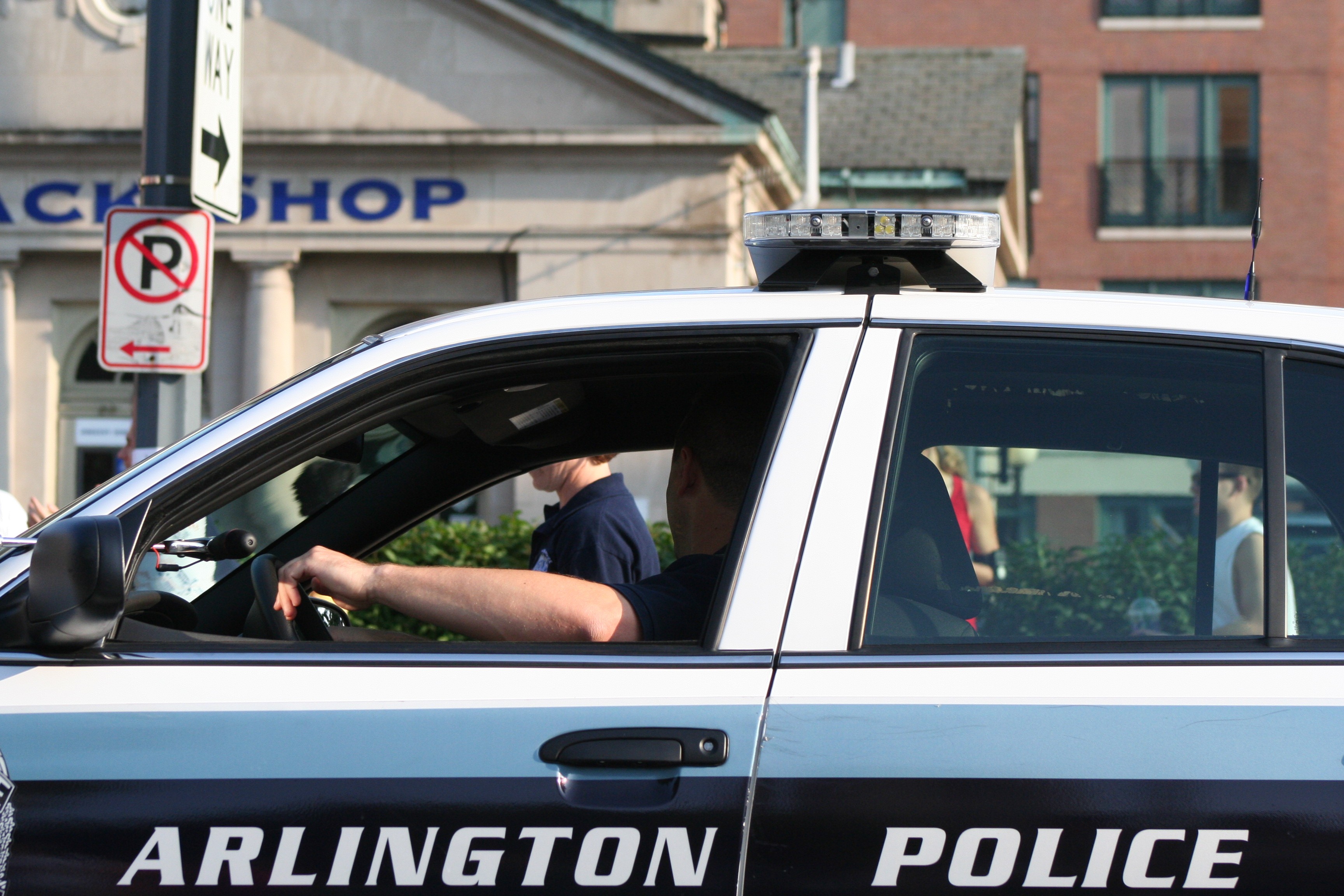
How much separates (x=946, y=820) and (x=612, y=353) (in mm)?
802

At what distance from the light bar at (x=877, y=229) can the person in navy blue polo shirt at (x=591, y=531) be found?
1794mm

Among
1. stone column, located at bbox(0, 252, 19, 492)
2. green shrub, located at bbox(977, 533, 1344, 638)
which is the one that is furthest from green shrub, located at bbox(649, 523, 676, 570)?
stone column, located at bbox(0, 252, 19, 492)

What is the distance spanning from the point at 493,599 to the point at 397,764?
0.40 meters

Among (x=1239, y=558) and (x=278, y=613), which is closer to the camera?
(x=278, y=613)

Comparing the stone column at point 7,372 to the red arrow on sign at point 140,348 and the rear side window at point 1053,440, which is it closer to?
the red arrow on sign at point 140,348

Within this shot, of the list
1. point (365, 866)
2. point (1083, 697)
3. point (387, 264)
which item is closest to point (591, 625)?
point (365, 866)

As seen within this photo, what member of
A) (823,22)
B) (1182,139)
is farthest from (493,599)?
(823,22)

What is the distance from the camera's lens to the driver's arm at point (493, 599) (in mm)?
2037

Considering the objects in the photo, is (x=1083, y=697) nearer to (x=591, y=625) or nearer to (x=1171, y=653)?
(x=1171, y=653)

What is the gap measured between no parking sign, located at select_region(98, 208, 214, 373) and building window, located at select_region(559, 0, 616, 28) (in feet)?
37.9

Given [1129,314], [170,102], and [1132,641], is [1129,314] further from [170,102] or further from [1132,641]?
[170,102]

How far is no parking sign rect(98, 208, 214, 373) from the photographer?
4988 millimetres

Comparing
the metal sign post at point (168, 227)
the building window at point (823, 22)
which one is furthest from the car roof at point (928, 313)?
the building window at point (823, 22)

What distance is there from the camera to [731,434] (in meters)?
2.40
